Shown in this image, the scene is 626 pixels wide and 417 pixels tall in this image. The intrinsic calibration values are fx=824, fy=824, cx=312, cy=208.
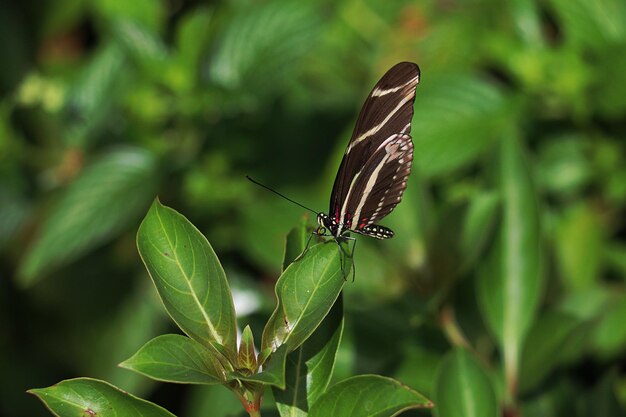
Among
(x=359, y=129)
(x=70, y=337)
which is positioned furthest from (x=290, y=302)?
(x=70, y=337)

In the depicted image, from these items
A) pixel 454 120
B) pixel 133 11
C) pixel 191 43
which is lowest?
pixel 454 120

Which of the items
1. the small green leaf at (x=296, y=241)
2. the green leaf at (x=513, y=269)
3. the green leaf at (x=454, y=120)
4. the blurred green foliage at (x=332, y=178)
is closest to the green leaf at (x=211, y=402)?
the blurred green foliage at (x=332, y=178)

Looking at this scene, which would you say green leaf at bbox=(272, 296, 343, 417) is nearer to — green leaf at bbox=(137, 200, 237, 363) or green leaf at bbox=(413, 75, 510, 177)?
green leaf at bbox=(137, 200, 237, 363)

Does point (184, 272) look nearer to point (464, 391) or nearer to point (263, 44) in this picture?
point (464, 391)

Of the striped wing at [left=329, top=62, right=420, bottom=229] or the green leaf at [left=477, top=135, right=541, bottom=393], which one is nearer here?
the striped wing at [left=329, top=62, right=420, bottom=229]

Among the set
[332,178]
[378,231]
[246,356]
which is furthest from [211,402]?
[246,356]

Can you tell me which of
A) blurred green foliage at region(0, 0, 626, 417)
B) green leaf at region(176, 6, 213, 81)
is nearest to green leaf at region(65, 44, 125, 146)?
blurred green foliage at region(0, 0, 626, 417)
